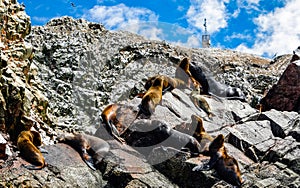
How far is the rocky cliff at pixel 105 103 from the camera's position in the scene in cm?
862

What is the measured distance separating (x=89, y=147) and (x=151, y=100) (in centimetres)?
254

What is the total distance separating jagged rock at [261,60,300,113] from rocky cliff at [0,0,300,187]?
106 centimetres

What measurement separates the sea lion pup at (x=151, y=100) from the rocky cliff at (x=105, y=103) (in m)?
0.24

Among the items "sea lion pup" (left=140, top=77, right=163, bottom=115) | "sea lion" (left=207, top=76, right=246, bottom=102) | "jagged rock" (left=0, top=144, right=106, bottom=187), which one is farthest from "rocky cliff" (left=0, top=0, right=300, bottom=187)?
"sea lion" (left=207, top=76, right=246, bottom=102)

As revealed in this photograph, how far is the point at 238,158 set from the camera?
988cm

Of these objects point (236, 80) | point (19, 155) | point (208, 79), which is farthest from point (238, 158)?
point (236, 80)

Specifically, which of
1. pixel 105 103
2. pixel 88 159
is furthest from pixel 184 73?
pixel 105 103

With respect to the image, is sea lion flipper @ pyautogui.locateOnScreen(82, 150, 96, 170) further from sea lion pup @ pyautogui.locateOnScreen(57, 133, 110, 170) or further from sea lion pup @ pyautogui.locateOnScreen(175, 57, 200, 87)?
sea lion pup @ pyautogui.locateOnScreen(175, 57, 200, 87)

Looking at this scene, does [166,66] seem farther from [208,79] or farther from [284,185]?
[284,185]

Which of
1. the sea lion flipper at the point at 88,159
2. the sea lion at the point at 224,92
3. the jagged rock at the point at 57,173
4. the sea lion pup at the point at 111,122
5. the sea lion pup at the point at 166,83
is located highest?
the sea lion at the point at 224,92

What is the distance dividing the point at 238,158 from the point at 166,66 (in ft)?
49.0

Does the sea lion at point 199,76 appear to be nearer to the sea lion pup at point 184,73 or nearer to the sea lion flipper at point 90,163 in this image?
the sea lion pup at point 184,73

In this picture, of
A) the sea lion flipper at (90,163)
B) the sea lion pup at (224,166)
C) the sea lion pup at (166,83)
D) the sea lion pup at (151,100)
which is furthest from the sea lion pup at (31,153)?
the sea lion pup at (166,83)

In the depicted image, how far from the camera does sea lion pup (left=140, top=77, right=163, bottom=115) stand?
10891 millimetres
